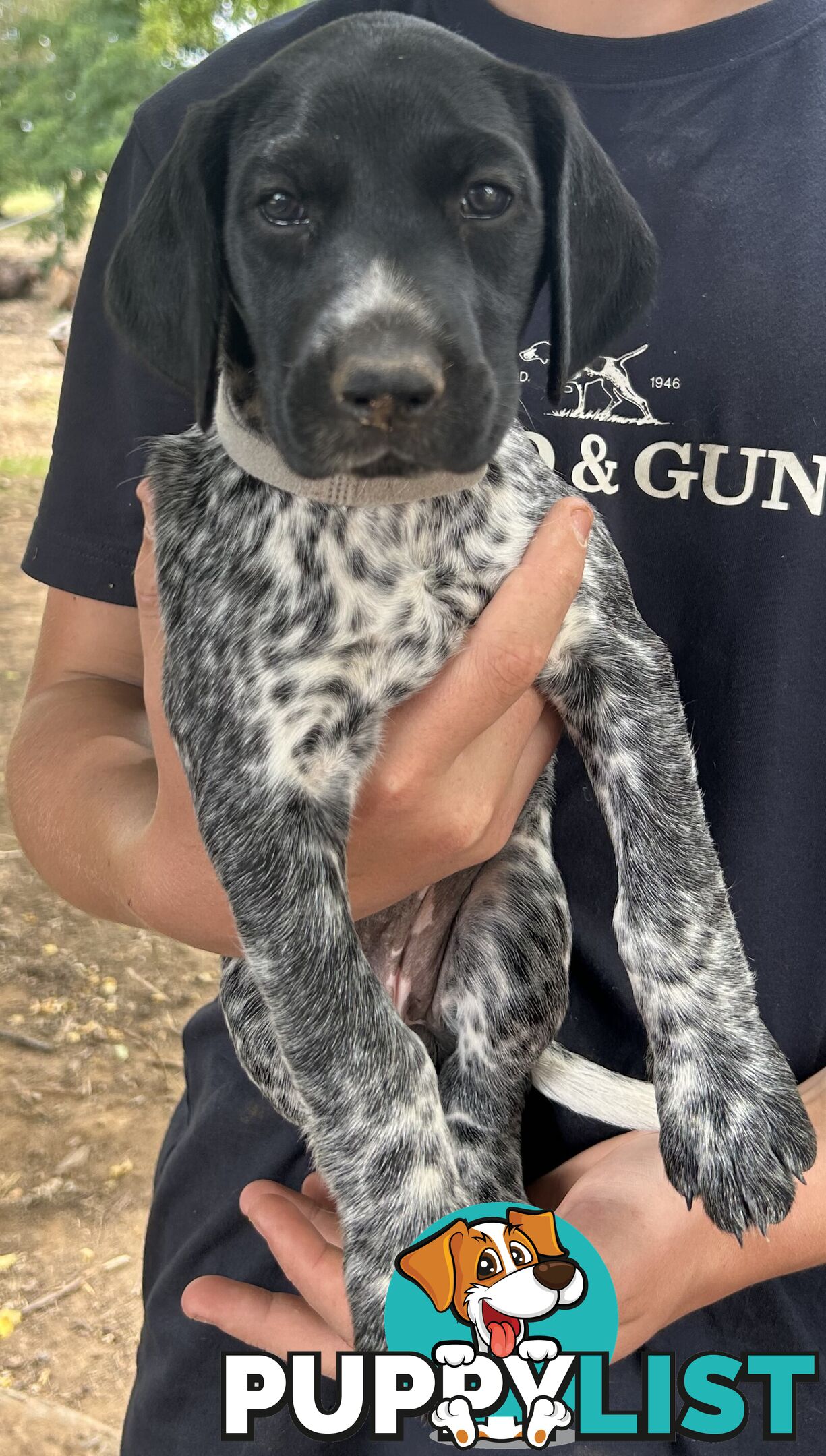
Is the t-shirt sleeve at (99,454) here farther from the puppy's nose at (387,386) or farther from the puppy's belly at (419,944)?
the puppy's nose at (387,386)

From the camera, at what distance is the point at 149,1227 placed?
2908 millimetres

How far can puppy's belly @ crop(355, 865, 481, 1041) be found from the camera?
7.72ft

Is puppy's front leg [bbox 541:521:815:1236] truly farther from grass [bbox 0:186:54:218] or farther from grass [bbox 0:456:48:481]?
grass [bbox 0:456:48:481]

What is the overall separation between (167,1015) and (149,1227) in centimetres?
258

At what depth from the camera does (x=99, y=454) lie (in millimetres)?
2520

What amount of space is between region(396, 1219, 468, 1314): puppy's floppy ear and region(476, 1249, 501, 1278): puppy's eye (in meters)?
0.04

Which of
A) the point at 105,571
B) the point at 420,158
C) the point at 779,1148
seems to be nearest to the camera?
the point at 420,158

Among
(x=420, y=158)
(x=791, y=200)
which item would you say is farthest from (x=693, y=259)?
(x=420, y=158)

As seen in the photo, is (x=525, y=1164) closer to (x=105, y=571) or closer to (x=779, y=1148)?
(x=779, y=1148)

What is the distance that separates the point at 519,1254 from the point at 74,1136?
3710 millimetres

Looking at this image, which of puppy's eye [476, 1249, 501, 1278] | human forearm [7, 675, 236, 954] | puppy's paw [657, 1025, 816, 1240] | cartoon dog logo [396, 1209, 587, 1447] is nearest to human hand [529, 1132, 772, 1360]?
puppy's paw [657, 1025, 816, 1240]

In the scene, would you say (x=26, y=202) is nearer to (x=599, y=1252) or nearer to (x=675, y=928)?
(x=675, y=928)

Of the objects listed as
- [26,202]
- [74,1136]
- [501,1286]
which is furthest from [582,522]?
[26,202]

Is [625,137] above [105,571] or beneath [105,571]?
above
